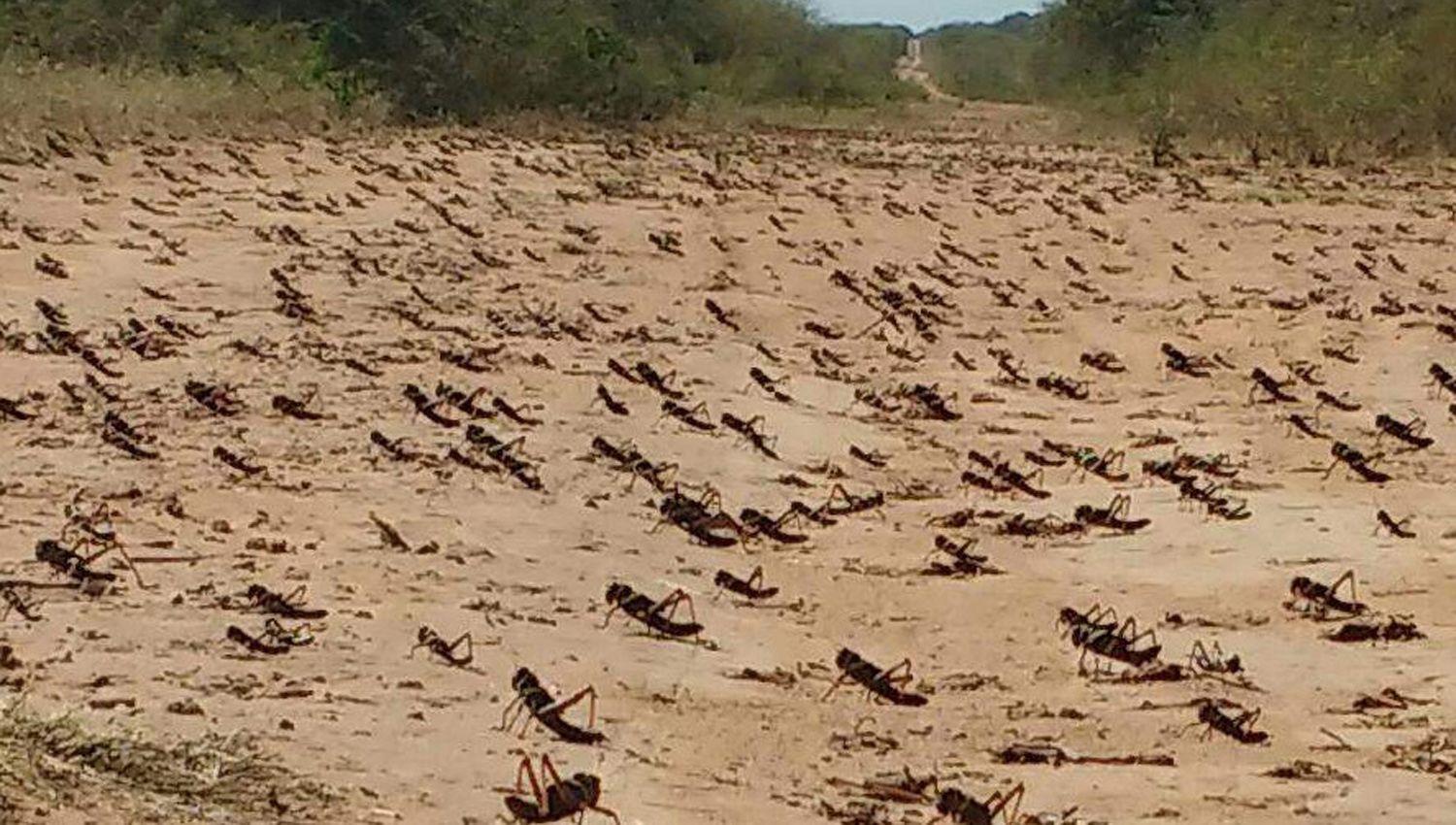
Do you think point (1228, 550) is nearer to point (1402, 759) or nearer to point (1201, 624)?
point (1201, 624)

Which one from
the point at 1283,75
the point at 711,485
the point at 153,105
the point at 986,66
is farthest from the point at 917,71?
the point at 711,485

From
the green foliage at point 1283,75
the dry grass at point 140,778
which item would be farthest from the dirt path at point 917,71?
the dry grass at point 140,778

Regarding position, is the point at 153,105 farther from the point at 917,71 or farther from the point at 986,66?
the point at 917,71

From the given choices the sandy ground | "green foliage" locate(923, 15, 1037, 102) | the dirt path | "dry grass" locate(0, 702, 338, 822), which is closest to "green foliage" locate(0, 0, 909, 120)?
the sandy ground

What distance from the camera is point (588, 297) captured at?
51.8 feet

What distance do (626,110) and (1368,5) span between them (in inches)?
444

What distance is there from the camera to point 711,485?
10219mm

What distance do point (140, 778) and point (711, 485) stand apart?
547 cm

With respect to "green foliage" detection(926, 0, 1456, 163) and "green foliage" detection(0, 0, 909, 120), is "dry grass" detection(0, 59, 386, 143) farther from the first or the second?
"green foliage" detection(926, 0, 1456, 163)

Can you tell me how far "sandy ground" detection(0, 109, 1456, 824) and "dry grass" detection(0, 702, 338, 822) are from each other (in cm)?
10

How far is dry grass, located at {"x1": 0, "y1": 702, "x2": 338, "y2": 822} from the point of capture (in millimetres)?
4574

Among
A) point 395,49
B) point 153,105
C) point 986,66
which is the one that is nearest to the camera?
point 153,105

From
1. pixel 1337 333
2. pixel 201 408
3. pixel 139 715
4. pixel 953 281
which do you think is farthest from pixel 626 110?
pixel 139 715

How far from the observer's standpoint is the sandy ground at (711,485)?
6121 millimetres
